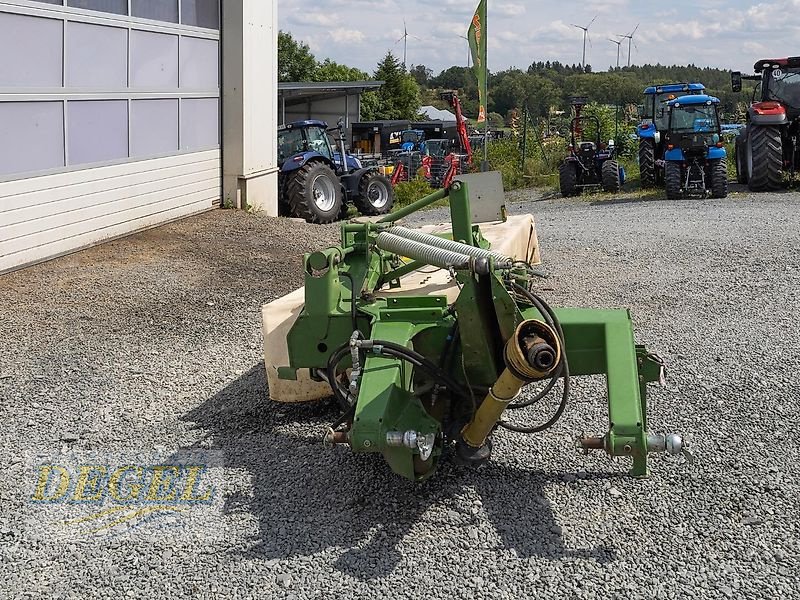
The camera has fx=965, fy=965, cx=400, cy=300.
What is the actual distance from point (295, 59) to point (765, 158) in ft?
150

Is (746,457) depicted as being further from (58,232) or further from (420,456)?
(58,232)

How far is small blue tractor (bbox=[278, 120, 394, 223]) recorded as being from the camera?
14516 millimetres

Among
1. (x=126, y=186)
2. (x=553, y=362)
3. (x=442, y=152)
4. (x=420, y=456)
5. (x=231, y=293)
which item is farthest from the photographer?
(x=442, y=152)

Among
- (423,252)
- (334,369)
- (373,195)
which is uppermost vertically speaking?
(373,195)

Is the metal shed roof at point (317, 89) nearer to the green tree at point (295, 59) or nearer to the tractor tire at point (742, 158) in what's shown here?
the tractor tire at point (742, 158)

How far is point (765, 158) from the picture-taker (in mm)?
15625

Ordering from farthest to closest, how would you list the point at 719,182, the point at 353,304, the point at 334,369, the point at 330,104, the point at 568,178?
the point at 330,104 < the point at 568,178 < the point at 719,182 < the point at 353,304 < the point at 334,369

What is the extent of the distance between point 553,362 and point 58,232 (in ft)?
24.1

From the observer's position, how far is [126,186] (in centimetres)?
1088

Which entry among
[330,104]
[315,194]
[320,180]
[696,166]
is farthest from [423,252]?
[330,104]

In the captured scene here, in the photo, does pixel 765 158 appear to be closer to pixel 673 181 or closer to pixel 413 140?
pixel 673 181

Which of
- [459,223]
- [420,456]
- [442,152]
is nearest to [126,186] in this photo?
[459,223]

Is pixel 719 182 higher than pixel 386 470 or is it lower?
higher

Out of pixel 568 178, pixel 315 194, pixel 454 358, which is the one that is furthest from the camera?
pixel 568 178
